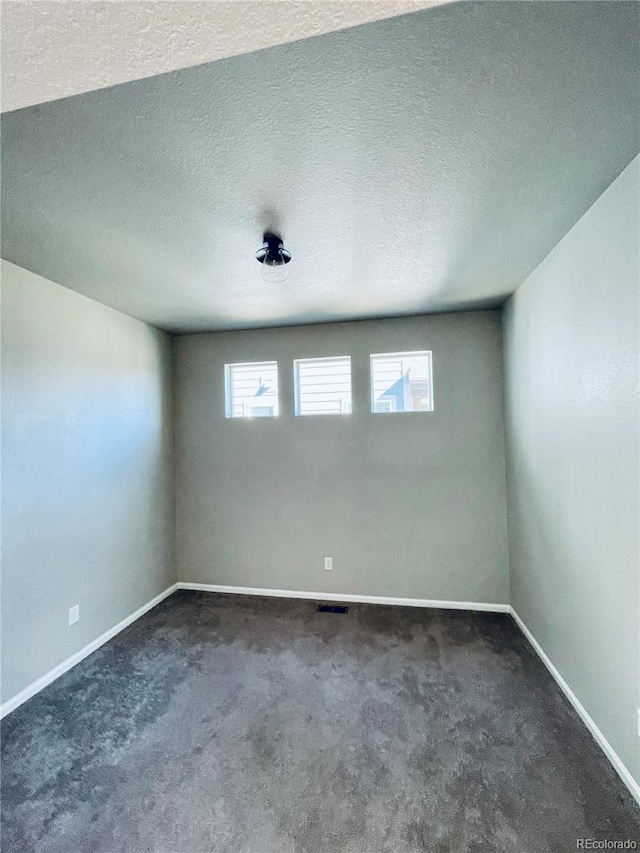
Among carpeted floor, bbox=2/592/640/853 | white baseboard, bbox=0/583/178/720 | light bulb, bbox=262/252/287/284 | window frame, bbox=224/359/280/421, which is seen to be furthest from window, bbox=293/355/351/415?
white baseboard, bbox=0/583/178/720

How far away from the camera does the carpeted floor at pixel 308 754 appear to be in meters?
1.35

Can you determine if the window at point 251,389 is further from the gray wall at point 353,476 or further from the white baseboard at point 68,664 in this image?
the white baseboard at point 68,664

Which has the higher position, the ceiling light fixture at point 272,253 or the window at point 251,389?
the ceiling light fixture at point 272,253

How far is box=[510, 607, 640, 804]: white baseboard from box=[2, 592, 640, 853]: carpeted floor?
4 cm

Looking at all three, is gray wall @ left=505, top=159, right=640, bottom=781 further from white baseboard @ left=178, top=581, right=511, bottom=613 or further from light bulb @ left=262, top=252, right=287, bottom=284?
light bulb @ left=262, top=252, right=287, bottom=284

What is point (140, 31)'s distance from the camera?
0.77 m

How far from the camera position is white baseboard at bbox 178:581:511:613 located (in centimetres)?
300

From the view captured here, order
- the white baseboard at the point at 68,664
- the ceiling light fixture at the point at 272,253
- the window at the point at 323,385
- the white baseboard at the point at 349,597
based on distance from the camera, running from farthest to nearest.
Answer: the window at the point at 323,385
the white baseboard at the point at 349,597
the white baseboard at the point at 68,664
the ceiling light fixture at the point at 272,253

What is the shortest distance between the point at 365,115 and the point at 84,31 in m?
0.76

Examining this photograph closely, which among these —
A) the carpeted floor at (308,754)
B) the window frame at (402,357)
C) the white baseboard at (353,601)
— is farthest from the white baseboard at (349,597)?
the window frame at (402,357)

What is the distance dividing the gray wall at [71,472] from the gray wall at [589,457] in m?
3.12

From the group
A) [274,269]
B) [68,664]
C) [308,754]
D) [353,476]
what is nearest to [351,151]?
[274,269]

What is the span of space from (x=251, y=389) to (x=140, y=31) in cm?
283

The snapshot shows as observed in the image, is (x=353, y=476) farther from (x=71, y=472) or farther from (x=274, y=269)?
(x=71, y=472)
